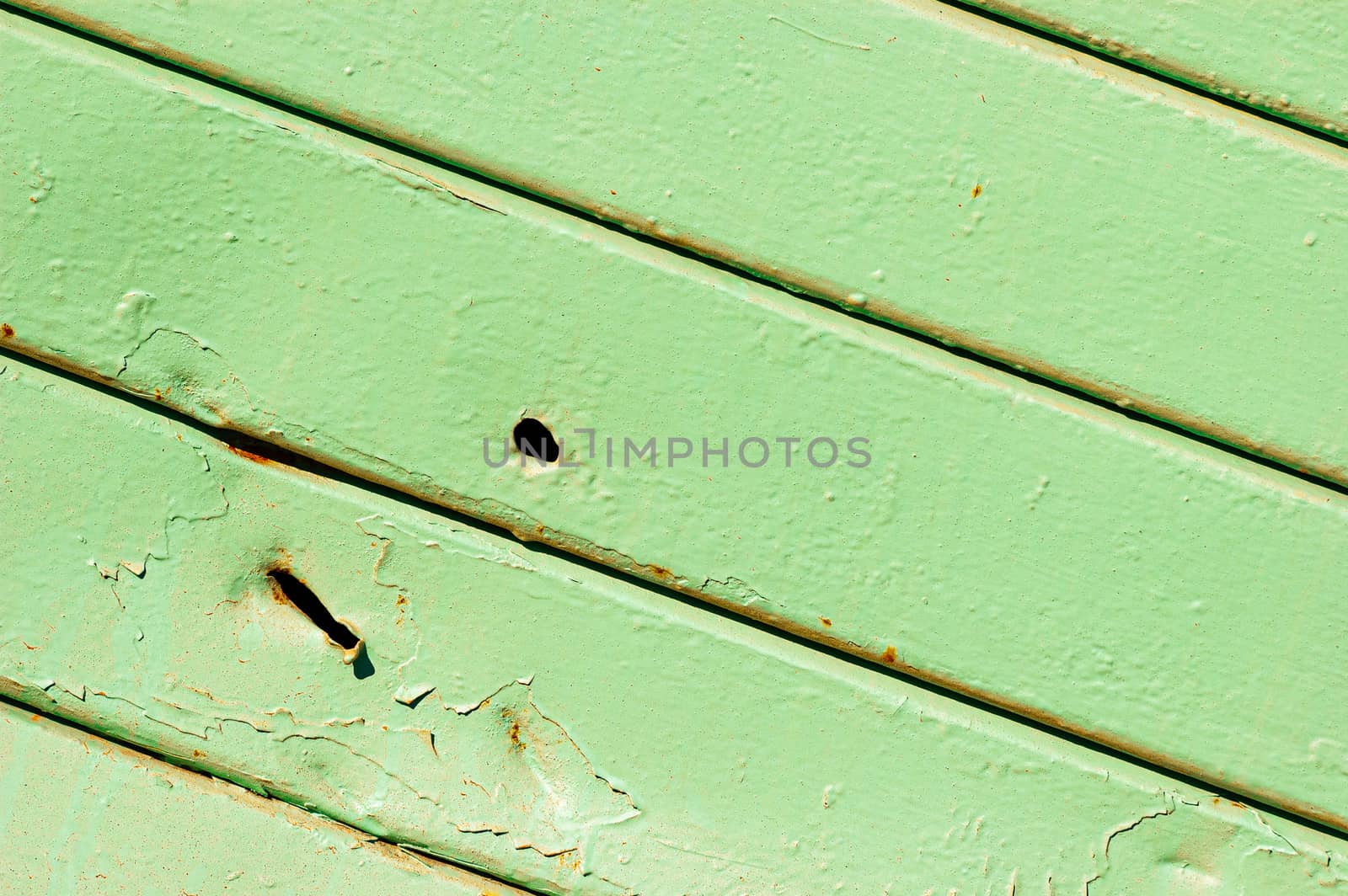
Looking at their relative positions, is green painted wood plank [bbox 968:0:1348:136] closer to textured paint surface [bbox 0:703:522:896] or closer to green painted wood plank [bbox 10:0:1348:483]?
green painted wood plank [bbox 10:0:1348:483]

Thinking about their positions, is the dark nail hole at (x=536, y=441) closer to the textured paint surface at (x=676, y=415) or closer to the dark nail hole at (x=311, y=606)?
the textured paint surface at (x=676, y=415)

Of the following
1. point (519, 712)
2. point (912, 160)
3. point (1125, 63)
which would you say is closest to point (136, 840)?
point (519, 712)

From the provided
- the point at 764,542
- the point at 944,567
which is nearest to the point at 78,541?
the point at 764,542

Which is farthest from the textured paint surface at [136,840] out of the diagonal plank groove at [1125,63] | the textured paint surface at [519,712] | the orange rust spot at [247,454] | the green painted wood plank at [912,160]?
the diagonal plank groove at [1125,63]

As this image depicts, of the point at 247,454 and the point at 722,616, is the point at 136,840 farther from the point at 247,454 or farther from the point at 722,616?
the point at 722,616

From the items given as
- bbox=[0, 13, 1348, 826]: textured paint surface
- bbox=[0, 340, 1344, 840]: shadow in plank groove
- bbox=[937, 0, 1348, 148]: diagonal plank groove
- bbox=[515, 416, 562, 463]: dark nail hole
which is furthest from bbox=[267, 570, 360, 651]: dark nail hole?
bbox=[937, 0, 1348, 148]: diagonal plank groove
